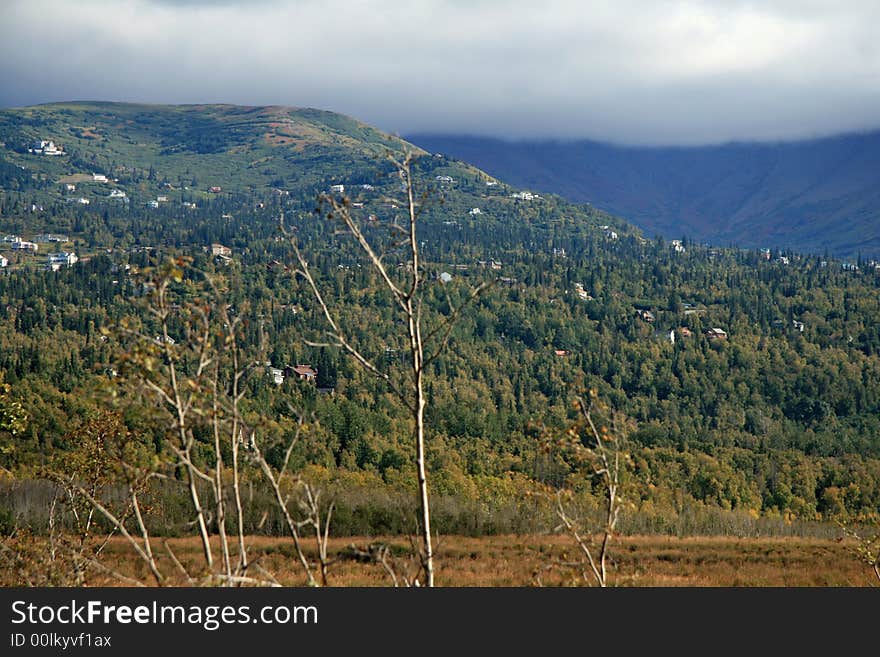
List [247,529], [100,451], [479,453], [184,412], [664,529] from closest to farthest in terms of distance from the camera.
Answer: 1. [184,412]
2. [100,451]
3. [247,529]
4. [664,529]
5. [479,453]

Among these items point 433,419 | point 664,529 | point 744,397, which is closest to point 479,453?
point 433,419

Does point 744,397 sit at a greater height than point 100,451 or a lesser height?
lesser

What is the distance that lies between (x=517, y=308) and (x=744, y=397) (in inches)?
2101

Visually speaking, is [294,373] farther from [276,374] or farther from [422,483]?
[422,483]

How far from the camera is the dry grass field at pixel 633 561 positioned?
40750 millimetres

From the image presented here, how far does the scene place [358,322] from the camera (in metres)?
172

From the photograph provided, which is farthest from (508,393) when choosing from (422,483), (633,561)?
(422,483)

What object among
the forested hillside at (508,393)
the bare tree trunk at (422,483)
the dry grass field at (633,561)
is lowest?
the forested hillside at (508,393)

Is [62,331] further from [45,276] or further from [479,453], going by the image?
[479,453]

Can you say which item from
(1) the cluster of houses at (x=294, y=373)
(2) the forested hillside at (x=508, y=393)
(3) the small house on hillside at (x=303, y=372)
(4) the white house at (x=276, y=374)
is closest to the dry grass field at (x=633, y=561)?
(2) the forested hillside at (x=508, y=393)

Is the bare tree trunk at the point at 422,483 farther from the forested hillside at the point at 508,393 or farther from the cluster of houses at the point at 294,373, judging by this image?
the cluster of houses at the point at 294,373

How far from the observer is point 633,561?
52625mm

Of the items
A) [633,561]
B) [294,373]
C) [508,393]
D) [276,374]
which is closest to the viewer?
[633,561]

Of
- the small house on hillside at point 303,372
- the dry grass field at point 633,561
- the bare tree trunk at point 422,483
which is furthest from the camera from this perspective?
the small house on hillside at point 303,372
